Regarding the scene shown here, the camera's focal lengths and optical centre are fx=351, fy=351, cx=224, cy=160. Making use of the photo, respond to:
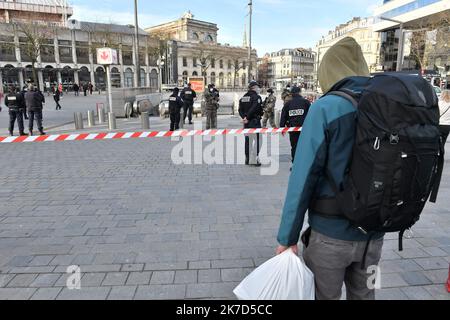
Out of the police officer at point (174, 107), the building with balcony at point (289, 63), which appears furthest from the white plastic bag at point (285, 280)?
the building with balcony at point (289, 63)

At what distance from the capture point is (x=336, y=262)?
6.20ft

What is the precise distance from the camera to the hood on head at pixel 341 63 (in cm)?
195

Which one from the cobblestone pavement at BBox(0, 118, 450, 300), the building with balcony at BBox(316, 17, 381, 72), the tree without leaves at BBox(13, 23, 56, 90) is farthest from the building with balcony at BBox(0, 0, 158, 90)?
the cobblestone pavement at BBox(0, 118, 450, 300)

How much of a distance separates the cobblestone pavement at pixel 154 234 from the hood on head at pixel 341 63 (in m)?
2.04

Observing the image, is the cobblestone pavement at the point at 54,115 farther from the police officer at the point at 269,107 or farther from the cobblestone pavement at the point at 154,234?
the cobblestone pavement at the point at 154,234

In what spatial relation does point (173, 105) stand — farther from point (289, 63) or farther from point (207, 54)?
point (289, 63)

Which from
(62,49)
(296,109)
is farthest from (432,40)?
(62,49)

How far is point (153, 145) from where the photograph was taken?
1080 cm

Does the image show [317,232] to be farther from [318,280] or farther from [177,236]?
[177,236]

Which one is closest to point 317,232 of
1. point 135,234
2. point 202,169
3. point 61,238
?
point 135,234

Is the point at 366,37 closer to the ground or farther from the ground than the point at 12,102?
farther from the ground

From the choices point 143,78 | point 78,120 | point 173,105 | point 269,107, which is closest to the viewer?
point 173,105

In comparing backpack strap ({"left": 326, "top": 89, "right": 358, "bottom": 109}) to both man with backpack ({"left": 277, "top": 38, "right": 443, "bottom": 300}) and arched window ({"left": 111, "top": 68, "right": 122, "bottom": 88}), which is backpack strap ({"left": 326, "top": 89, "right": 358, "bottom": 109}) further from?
arched window ({"left": 111, "top": 68, "right": 122, "bottom": 88})

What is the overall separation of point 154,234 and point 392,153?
3.41 meters
